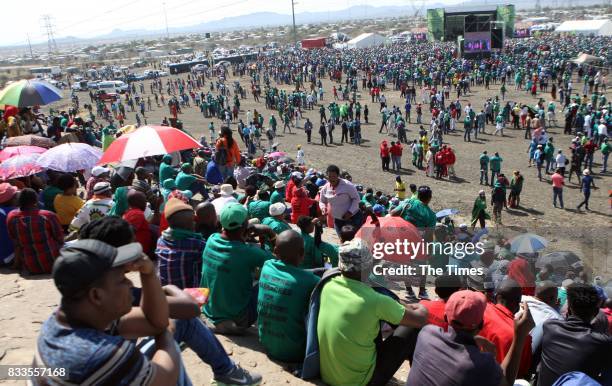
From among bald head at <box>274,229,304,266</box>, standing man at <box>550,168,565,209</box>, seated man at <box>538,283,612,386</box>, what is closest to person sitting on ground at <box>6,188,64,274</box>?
bald head at <box>274,229,304,266</box>

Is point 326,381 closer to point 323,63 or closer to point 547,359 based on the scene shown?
point 547,359

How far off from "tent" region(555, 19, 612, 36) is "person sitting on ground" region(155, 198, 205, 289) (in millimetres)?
71538

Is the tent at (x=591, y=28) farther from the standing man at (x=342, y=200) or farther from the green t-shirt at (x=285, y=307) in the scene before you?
the green t-shirt at (x=285, y=307)

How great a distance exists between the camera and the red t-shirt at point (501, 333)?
365cm

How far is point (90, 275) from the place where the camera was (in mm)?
2012

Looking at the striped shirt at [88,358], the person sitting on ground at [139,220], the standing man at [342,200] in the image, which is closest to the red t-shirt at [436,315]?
the striped shirt at [88,358]

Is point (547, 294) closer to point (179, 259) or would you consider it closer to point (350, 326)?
point (350, 326)

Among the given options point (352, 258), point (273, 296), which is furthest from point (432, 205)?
point (352, 258)

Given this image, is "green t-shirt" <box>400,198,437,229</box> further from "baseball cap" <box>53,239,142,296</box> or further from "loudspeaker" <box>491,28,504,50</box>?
"loudspeaker" <box>491,28,504,50</box>

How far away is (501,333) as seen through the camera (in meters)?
3.67

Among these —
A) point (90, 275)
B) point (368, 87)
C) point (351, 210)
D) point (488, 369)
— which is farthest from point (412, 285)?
point (368, 87)

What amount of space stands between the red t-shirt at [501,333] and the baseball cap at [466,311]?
84 cm

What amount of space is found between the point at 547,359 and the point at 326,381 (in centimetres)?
155

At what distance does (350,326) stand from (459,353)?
0.83 m
